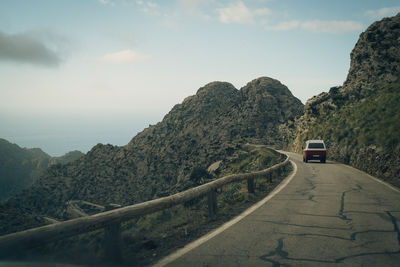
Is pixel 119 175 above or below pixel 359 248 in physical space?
below

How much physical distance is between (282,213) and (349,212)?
1.60m

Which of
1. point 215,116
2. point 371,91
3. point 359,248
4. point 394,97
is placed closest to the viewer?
point 359,248

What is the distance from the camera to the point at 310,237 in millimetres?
4719

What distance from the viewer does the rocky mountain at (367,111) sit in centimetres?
1557

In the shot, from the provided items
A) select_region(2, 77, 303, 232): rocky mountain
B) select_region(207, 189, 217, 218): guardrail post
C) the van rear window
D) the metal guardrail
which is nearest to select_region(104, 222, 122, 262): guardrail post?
the metal guardrail

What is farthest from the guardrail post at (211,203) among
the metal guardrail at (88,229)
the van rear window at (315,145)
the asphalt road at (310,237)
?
the van rear window at (315,145)

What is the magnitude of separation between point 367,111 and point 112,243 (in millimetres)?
29516

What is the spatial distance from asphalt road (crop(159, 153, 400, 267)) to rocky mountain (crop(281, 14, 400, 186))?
704cm

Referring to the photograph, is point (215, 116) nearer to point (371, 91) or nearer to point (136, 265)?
point (371, 91)

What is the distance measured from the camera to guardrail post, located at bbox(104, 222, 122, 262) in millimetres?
3766

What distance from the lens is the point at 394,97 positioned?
25.3 metres

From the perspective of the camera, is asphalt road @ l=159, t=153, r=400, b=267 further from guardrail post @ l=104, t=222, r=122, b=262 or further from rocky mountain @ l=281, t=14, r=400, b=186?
rocky mountain @ l=281, t=14, r=400, b=186

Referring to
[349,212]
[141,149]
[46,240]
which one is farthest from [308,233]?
[141,149]

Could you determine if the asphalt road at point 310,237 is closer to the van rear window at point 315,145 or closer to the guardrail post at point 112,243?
the guardrail post at point 112,243
